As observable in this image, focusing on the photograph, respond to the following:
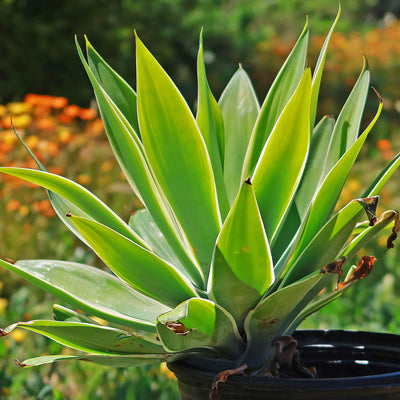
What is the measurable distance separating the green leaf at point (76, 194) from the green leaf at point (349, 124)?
17.4 inches

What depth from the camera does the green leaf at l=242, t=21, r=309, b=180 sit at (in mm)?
1287

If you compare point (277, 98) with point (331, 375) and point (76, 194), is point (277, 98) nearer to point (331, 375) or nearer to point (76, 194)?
point (76, 194)

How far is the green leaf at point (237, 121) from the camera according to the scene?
4.51 ft

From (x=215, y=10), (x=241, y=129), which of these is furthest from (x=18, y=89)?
(x=241, y=129)

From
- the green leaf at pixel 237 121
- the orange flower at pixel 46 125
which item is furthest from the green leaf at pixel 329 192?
the orange flower at pixel 46 125

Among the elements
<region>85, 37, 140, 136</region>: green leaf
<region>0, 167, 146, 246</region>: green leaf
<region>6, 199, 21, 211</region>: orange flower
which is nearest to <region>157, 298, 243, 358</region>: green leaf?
<region>0, 167, 146, 246</region>: green leaf

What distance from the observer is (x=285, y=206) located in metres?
1.16

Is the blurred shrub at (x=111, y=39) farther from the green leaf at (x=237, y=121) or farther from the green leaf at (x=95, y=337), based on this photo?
the green leaf at (x=95, y=337)

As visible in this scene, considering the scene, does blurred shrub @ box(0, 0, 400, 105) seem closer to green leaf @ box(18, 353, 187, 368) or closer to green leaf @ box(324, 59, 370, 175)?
green leaf @ box(324, 59, 370, 175)

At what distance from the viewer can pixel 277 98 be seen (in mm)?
1313

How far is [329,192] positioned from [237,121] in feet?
1.33

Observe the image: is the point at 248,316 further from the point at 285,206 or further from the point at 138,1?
the point at 138,1

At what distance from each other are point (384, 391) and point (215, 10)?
9486mm

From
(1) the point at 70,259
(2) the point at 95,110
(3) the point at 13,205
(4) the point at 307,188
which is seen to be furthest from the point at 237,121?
(2) the point at 95,110
